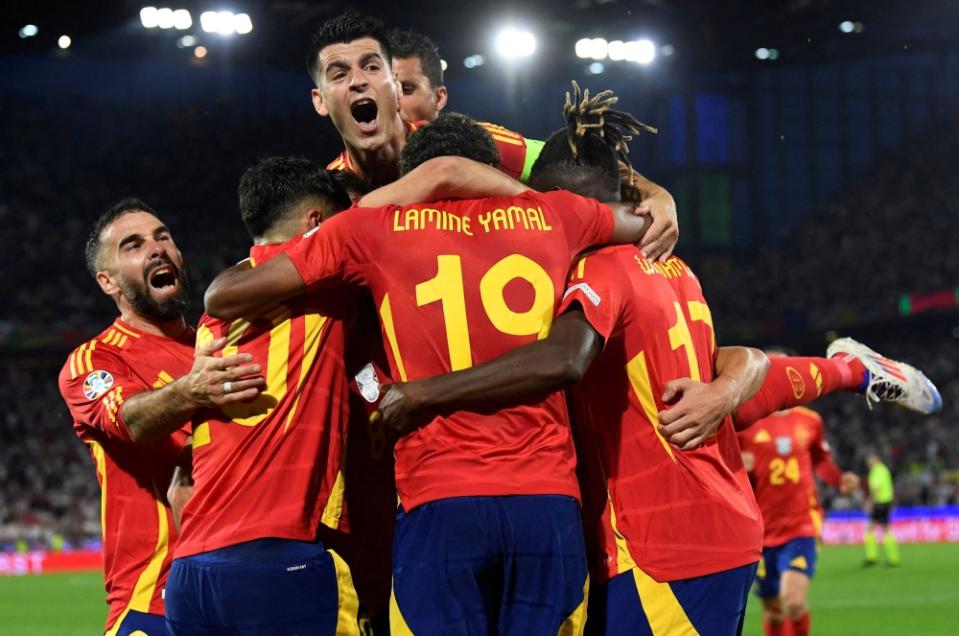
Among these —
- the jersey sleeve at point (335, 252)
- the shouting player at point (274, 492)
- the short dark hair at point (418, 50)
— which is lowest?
the shouting player at point (274, 492)

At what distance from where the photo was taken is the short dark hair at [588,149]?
4.36m

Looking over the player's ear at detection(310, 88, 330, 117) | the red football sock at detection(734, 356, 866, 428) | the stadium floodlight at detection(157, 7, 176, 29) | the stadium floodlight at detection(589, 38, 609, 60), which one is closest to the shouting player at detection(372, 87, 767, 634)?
the red football sock at detection(734, 356, 866, 428)

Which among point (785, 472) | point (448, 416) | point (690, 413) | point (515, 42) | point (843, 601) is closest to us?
point (448, 416)

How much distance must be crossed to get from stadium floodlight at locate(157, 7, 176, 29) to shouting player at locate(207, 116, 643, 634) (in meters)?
25.0

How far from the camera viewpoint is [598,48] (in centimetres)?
3203

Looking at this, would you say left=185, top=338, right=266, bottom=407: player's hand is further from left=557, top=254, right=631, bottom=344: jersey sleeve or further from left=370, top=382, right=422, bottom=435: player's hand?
left=557, top=254, right=631, bottom=344: jersey sleeve

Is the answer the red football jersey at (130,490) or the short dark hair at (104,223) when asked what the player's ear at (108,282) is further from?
the red football jersey at (130,490)

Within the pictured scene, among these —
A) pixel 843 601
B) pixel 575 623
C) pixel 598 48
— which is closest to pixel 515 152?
pixel 575 623

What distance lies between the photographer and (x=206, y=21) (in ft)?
89.5

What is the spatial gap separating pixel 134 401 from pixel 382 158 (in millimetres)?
1540

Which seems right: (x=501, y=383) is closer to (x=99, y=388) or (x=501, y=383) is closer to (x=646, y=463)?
(x=646, y=463)

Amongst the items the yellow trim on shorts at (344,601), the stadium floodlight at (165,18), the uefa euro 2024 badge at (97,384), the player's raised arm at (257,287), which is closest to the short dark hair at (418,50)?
the uefa euro 2024 badge at (97,384)

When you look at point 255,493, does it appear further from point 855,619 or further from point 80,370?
point 855,619

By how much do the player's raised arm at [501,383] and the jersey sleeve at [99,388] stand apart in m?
1.31
